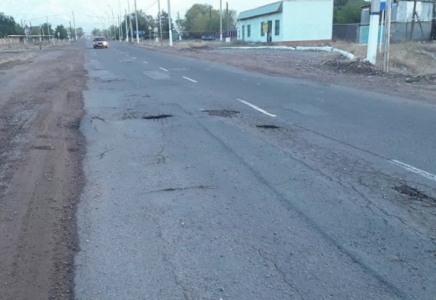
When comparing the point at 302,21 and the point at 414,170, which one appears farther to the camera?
the point at 302,21

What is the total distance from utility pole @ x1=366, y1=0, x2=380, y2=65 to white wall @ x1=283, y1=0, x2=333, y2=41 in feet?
121

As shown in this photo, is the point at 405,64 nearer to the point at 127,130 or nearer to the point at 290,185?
the point at 127,130

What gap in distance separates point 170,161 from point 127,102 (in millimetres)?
7207

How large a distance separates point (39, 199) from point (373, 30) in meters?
20.5

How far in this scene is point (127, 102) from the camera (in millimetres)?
14758

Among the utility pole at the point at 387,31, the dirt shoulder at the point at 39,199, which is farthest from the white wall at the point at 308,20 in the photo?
the dirt shoulder at the point at 39,199

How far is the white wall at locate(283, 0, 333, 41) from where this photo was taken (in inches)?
2351

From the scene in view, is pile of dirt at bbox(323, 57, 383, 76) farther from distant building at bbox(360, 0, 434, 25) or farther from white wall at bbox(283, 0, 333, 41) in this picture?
white wall at bbox(283, 0, 333, 41)

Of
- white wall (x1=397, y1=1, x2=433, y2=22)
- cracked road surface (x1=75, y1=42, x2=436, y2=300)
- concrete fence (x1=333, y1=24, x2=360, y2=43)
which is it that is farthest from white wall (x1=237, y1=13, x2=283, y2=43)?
cracked road surface (x1=75, y1=42, x2=436, y2=300)

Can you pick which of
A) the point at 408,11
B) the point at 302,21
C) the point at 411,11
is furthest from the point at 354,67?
the point at 302,21

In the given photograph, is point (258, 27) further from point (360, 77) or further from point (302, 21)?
point (360, 77)

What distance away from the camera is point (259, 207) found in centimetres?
584

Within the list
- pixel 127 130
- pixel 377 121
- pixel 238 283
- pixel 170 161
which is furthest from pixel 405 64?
pixel 238 283

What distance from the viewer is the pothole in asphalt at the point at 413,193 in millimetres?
6059
